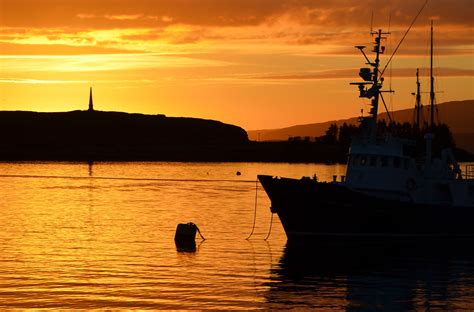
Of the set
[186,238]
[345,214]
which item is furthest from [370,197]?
[186,238]

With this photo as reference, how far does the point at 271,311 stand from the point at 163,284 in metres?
7.01

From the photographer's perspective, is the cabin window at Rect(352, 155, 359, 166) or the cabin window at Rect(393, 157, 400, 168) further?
the cabin window at Rect(352, 155, 359, 166)

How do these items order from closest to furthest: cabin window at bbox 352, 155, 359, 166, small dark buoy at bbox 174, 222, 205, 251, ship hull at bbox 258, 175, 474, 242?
ship hull at bbox 258, 175, 474, 242
small dark buoy at bbox 174, 222, 205, 251
cabin window at bbox 352, 155, 359, 166

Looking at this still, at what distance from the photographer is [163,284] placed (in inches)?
1615

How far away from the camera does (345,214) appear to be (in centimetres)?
5488

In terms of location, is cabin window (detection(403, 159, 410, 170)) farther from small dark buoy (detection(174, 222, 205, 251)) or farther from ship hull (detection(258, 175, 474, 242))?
small dark buoy (detection(174, 222, 205, 251))

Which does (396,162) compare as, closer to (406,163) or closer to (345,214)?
(406,163)

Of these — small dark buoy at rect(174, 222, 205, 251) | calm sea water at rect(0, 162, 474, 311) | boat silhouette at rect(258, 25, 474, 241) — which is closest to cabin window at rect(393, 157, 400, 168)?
boat silhouette at rect(258, 25, 474, 241)

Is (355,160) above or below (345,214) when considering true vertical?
above

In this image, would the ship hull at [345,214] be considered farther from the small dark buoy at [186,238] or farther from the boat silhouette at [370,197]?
the small dark buoy at [186,238]

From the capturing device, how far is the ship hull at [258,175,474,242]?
54.1 metres

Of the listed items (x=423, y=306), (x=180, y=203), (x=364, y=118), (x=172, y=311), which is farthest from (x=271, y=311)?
(x=180, y=203)

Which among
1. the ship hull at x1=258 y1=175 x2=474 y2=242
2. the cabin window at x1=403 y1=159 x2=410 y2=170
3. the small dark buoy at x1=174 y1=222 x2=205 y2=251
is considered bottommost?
the small dark buoy at x1=174 y1=222 x2=205 y2=251

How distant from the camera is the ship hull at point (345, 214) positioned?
177ft
